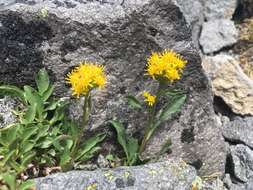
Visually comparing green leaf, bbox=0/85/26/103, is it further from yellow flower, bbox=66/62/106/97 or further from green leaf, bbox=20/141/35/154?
yellow flower, bbox=66/62/106/97

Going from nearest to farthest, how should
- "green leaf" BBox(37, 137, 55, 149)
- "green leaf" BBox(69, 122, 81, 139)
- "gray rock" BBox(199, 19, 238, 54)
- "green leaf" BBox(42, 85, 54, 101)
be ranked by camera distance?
"green leaf" BBox(37, 137, 55, 149) < "green leaf" BBox(69, 122, 81, 139) < "green leaf" BBox(42, 85, 54, 101) < "gray rock" BBox(199, 19, 238, 54)

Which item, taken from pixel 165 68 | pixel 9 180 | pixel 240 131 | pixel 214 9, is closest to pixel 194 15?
pixel 214 9

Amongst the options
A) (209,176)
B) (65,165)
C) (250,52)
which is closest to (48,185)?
(65,165)

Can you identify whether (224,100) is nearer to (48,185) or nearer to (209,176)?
(209,176)

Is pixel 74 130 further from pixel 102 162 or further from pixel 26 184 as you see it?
pixel 26 184

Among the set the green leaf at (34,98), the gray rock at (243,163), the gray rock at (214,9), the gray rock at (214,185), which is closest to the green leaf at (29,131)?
the green leaf at (34,98)

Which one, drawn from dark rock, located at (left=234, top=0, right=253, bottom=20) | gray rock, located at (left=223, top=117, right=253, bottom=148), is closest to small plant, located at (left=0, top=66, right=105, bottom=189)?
gray rock, located at (left=223, top=117, right=253, bottom=148)
